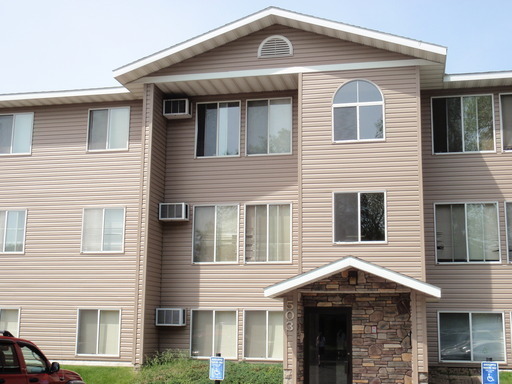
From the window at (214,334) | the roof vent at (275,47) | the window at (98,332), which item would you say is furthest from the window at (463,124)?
the window at (98,332)

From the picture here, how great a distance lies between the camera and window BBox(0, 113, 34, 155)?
21188mm

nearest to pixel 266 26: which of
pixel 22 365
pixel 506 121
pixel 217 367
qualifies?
pixel 506 121

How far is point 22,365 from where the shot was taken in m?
12.1

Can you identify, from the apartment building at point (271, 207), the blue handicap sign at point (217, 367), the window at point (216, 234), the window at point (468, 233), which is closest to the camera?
the blue handicap sign at point (217, 367)

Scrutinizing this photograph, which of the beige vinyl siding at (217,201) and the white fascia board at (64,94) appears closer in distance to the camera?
the beige vinyl siding at (217,201)

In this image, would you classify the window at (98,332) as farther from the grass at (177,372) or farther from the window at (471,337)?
the window at (471,337)

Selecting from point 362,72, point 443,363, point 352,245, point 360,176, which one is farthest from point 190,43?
point 443,363

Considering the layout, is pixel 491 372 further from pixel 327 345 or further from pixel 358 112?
pixel 358 112

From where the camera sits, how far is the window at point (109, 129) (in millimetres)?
20516

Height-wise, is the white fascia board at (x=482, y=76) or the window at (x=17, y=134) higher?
the white fascia board at (x=482, y=76)

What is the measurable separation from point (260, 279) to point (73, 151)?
273 inches

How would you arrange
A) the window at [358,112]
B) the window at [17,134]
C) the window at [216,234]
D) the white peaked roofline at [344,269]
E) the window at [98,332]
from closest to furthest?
the white peaked roofline at [344,269] → the window at [358,112] → the window at [98,332] → the window at [216,234] → the window at [17,134]

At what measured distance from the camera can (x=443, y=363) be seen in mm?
17969

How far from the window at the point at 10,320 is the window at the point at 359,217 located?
9.78 meters
